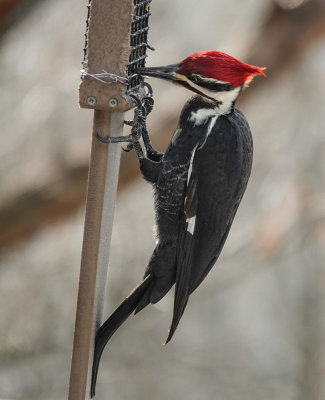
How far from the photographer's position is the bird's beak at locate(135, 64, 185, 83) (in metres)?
2.57

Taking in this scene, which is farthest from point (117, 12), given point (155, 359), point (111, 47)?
point (155, 359)

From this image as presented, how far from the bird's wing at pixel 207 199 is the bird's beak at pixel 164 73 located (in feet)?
0.80

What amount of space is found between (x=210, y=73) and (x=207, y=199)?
46 cm

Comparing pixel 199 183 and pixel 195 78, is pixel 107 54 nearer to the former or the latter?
pixel 195 78

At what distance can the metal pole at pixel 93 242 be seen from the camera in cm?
247

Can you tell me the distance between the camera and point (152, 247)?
6051 millimetres

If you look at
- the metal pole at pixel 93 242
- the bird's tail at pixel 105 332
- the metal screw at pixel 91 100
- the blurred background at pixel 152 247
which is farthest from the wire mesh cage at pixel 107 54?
the blurred background at pixel 152 247

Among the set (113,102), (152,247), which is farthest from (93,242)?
(152,247)

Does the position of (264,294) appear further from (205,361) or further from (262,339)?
(205,361)

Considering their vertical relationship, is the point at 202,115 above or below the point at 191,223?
above

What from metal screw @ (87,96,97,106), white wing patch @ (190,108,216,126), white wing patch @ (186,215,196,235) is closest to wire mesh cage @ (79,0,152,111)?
metal screw @ (87,96,97,106)

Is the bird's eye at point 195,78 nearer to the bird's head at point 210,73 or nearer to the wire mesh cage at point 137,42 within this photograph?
the bird's head at point 210,73

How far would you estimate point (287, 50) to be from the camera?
4508 millimetres

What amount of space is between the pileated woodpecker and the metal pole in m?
0.17
